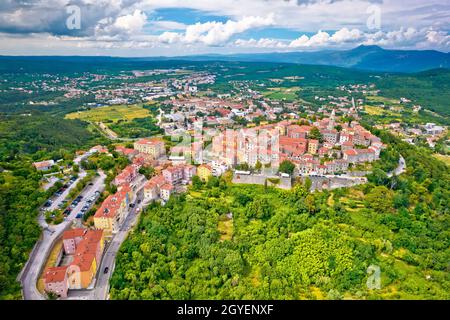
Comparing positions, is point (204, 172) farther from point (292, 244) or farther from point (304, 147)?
point (292, 244)

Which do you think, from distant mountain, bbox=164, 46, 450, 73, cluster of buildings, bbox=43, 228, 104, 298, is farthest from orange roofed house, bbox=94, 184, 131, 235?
distant mountain, bbox=164, 46, 450, 73

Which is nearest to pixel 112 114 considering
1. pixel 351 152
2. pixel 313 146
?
pixel 313 146

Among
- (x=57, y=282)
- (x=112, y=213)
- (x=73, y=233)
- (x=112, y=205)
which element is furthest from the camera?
(x=112, y=205)

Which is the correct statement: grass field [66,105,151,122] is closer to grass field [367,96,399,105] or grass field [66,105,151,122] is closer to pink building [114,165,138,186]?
pink building [114,165,138,186]

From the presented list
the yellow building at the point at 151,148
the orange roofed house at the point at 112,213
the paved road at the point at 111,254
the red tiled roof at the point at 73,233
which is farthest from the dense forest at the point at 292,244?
the yellow building at the point at 151,148
